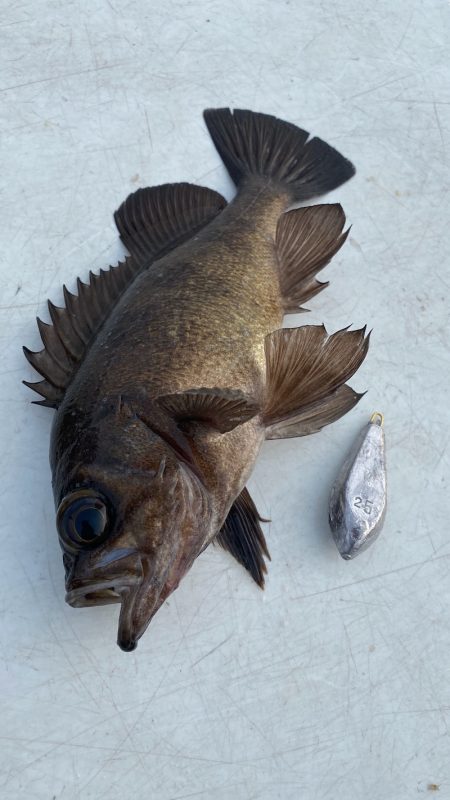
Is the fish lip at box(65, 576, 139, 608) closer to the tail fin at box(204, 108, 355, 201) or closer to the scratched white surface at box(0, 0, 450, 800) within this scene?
the scratched white surface at box(0, 0, 450, 800)

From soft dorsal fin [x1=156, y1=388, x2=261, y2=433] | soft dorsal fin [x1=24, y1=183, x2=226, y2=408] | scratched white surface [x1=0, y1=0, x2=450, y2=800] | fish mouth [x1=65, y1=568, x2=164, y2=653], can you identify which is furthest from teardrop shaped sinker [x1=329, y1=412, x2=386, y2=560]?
soft dorsal fin [x1=24, y1=183, x2=226, y2=408]

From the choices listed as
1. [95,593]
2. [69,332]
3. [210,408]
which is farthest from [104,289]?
[95,593]

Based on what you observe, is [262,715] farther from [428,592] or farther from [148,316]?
[148,316]

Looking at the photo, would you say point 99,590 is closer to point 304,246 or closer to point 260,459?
point 260,459

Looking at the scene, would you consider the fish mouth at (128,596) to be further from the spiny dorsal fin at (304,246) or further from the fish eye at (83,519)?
the spiny dorsal fin at (304,246)

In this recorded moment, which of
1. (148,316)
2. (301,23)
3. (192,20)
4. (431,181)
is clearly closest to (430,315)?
(431,181)

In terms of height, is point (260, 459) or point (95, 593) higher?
point (95, 593)
